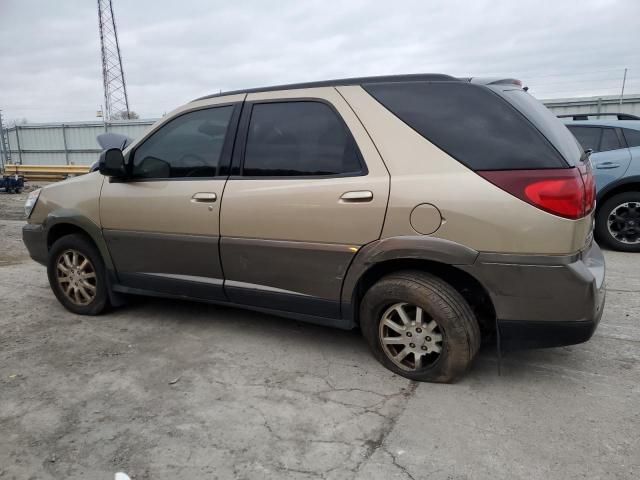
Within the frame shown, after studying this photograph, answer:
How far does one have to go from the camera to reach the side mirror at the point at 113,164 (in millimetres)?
3664

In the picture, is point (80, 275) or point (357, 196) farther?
point (80, 275)

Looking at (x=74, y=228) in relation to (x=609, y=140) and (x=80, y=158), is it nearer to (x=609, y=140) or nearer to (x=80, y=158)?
(x=609, y=140)

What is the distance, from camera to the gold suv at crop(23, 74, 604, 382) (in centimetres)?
251

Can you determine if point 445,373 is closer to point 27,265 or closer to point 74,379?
point 74,379

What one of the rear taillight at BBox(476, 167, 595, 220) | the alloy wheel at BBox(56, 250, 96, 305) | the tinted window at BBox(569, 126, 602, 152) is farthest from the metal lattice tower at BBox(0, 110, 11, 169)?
the rear taillight at BBox(476, 167, 595, 220)

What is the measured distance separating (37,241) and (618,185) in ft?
21.1

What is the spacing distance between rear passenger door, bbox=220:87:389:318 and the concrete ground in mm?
508

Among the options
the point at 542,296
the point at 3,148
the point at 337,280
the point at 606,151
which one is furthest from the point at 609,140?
the point at 3,148

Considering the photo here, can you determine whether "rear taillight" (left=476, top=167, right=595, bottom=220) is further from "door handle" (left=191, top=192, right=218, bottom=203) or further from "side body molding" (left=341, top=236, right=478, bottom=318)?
"door handle" (left=191, top=192, right=218, bottom=203)

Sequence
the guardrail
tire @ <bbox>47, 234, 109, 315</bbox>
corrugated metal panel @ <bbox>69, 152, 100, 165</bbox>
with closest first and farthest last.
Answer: tire @ <bbox>47, 234, 109, 315</bbox> < the guardrail < corrugated metal panel @ <bbox>69, 152, 100, 165</bbox>

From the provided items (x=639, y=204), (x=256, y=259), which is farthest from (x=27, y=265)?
(x=639, y=204)

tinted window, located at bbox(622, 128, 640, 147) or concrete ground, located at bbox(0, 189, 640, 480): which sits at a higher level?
tinted window, located at bbox(622, 128, 640, 147)

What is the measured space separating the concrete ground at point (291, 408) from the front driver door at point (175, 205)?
488mm

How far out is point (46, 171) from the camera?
17.1 meters
